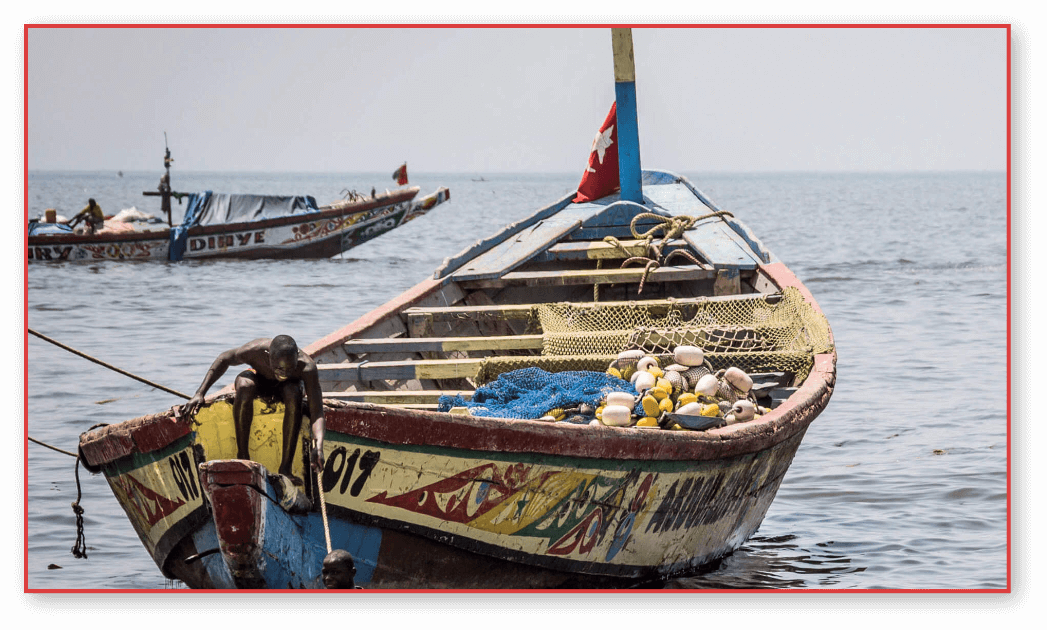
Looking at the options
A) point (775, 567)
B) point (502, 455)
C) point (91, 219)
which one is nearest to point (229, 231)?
point (91, 219)

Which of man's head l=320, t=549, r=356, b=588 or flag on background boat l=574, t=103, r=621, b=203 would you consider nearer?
man's head l=320, t=549, r=356, b=588

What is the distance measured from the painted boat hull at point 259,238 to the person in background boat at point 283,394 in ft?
67.6

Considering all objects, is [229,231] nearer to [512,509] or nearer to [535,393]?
[535,393]

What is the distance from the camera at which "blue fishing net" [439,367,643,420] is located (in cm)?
619

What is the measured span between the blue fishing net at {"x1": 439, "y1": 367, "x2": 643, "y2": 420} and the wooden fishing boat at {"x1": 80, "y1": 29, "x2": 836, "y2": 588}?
1 cm

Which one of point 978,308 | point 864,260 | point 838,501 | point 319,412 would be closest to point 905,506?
point 838,501

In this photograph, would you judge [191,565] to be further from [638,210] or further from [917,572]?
[638,210]

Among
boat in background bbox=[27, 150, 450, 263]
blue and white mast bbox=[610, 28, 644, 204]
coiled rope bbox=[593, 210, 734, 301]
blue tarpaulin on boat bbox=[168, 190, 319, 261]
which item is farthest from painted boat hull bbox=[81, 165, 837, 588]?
blue tarpaulin on boat bbox=[168, 190, 319, 261]

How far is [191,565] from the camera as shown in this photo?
534 centimetres

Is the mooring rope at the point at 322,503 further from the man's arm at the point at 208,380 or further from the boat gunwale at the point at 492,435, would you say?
the man's arm at the point at 208,380

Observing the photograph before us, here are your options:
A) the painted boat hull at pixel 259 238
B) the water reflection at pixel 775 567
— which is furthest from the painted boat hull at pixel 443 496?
the painted boat hull at pixel 259 238

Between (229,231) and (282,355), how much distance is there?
20.8 metres

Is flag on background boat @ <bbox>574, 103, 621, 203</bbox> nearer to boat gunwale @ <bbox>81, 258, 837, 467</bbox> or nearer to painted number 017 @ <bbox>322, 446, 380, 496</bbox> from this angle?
boat gunwale @ <bbox>81, 258, 837, 467</bbox>

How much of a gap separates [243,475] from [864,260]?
77.0 ft
